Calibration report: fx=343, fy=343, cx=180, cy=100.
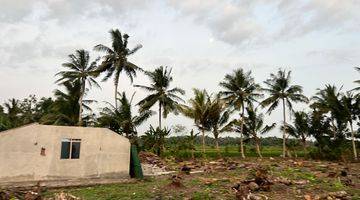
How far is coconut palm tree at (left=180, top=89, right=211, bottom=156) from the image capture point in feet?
115

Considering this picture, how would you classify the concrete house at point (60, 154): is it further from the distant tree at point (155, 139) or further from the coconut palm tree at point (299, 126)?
the coconut palm tree at point (299, 126)

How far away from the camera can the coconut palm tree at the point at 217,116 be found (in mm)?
35188

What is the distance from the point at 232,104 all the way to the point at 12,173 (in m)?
25.9

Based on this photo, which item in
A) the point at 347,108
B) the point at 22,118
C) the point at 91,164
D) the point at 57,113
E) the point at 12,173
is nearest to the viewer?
the point at 12,173

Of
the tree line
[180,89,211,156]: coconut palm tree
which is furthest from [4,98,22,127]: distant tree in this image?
[180,89,211,156]: coconut palm tree

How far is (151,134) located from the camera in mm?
31328

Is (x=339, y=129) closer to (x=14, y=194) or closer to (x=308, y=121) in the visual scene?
(x=308, y=121)

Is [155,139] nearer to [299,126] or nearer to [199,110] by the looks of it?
[199,110]

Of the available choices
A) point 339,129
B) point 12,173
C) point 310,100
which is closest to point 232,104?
point 310,100

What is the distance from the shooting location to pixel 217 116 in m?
35.3

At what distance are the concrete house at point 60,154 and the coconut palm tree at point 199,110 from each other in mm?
15721

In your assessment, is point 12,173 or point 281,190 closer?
point 281,190

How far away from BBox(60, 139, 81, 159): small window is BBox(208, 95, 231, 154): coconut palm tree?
61.8 ft

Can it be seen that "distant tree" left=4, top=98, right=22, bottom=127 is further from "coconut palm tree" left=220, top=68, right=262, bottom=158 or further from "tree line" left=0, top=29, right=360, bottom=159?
"coconut palm tree" left=220, top=68, right=262, bottom=158
